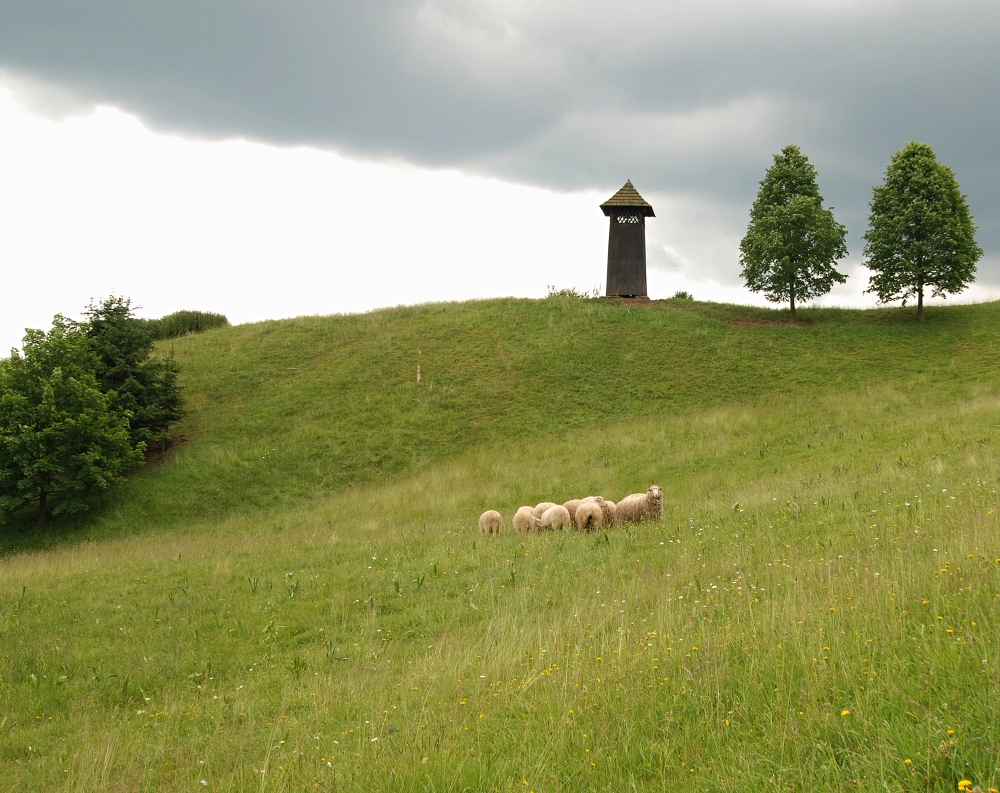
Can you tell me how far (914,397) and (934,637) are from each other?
28.4 meters

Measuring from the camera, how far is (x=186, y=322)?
5881cm

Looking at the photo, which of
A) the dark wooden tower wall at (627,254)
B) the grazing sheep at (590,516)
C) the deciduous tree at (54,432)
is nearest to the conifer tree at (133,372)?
the deciduous tree at (54,432)

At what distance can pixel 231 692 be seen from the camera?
8469mm

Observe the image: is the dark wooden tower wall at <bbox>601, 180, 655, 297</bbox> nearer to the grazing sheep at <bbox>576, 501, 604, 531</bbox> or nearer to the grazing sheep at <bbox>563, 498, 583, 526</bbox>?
the grazing sheep at <bbox>563, 498, 583, 526</bbox>

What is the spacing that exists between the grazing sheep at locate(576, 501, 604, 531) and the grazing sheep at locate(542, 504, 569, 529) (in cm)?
41

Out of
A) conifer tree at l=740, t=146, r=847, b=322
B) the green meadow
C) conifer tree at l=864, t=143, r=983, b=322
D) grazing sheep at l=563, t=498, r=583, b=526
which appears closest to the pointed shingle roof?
conifer tree at l=740, t=146, r=847, b=322

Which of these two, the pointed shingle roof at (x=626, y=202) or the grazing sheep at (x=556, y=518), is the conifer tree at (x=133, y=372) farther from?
the pointed shingle roof at (x=626, y=202)

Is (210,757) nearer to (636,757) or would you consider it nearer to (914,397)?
(636,757)

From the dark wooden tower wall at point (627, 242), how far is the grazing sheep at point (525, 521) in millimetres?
37988

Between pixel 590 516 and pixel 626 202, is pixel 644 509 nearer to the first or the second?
pixel 590 516

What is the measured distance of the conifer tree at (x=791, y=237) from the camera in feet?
140

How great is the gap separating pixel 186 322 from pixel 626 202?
38.5m

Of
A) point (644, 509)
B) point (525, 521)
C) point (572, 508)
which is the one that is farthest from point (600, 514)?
point (525, 521)

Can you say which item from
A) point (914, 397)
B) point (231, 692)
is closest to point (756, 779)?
point (231, 692)
